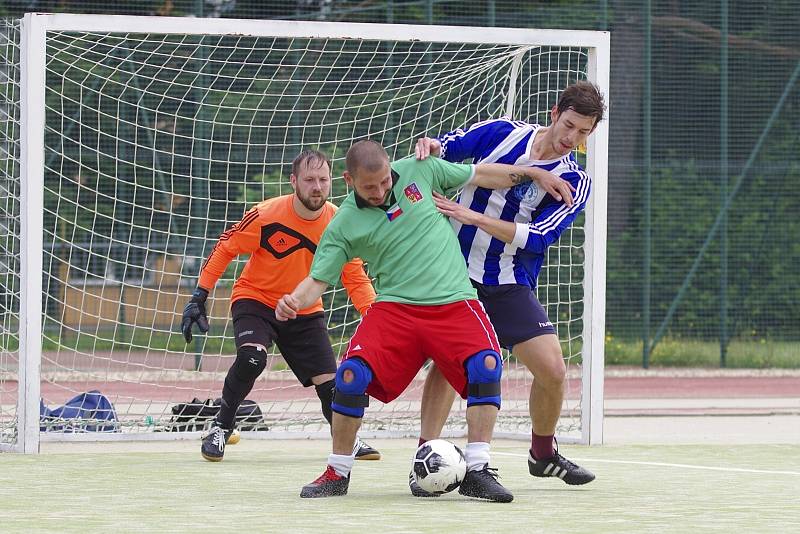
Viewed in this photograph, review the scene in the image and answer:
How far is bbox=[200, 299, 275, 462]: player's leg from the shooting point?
23.4 ft

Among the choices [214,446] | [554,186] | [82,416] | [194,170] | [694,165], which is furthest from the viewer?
[694,165]

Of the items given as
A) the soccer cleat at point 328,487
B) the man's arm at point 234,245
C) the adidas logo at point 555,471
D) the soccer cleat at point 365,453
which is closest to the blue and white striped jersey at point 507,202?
the adidas logo at point 555,471

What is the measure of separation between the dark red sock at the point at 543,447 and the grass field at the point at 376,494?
0.45 ft

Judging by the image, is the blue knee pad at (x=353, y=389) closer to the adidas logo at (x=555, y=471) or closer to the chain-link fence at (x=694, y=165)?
the adidas logo at (x=555, y=471)

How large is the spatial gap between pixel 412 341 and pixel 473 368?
253mm

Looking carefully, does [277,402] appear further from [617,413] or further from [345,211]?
[345,211]

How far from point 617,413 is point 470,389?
601cm

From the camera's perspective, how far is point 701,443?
8578 millimetres

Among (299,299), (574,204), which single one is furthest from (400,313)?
(574,204)

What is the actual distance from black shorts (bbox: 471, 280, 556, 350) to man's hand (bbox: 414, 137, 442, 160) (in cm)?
61

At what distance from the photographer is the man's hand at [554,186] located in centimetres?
580

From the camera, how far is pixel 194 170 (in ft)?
42.7

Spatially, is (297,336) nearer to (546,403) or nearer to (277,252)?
(277,252)

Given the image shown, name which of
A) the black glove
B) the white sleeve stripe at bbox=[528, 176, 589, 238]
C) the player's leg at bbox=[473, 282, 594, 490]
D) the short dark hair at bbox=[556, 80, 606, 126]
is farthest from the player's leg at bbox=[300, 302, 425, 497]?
the black glove
